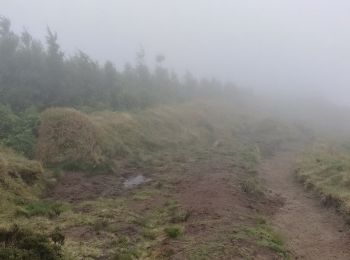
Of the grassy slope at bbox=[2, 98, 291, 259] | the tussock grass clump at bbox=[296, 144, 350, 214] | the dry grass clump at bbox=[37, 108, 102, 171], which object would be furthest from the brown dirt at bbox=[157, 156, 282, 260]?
the dry grass clump at bbox=[37, 108, 102, 171]

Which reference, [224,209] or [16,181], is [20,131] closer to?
[16,181]

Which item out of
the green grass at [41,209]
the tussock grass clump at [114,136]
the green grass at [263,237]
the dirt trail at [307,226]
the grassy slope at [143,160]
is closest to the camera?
the green grass at [263,237]

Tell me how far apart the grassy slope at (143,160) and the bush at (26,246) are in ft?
1.95

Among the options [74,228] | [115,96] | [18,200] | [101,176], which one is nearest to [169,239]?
[74,228]

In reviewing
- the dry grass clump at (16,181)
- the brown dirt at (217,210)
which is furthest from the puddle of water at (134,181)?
the dry grass clump at (16,181)

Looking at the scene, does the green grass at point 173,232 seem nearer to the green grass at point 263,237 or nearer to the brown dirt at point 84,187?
the green grass at point 263,237

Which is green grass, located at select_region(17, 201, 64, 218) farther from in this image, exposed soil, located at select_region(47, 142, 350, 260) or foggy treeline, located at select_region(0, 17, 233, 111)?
foggy treeline, located at select_region(0, 17, 233, 111)

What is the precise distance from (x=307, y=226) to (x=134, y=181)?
7.82 m

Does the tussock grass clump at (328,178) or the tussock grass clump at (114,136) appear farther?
the tussock grass clump at (114,136)

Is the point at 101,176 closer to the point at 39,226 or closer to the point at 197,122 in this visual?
the point at 39,226

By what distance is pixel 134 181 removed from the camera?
20688mm

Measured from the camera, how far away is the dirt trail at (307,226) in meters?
13.3

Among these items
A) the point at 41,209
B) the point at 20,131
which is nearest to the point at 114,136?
the point at 20,131

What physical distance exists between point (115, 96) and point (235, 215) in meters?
23.7
